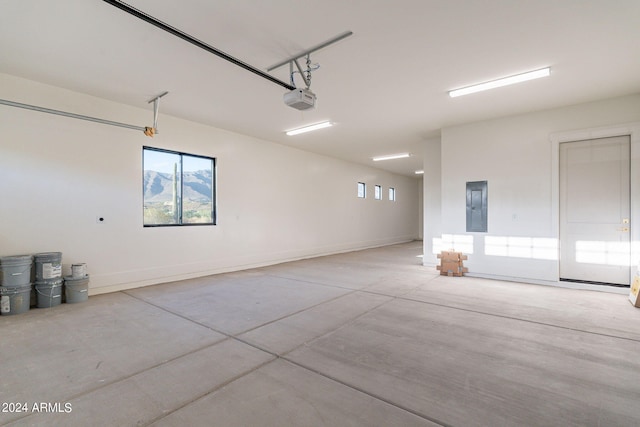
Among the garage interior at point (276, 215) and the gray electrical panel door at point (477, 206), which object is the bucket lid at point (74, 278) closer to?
the garage interior at point (276, 215)

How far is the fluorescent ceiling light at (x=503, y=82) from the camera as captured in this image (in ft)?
13.5

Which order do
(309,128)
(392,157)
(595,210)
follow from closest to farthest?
(595,210) < (309,128) < (392,157)

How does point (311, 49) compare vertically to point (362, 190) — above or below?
above

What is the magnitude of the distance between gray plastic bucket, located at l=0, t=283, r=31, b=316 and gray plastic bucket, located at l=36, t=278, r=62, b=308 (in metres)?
0.13

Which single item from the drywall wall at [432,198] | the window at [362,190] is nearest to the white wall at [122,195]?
the window at [362,190]

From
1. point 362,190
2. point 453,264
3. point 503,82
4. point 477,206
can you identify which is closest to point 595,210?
point 477,206

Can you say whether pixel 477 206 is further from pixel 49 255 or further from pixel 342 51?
pixel 49 255

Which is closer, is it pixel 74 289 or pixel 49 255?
pixel 49 255

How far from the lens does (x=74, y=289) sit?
451cm

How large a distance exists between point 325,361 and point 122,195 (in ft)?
15.9

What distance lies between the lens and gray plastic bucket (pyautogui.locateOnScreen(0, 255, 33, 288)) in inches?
155

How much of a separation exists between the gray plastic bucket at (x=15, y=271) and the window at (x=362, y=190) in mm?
9561

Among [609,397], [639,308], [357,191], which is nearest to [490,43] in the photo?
[609,397]

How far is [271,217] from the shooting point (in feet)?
26.5
